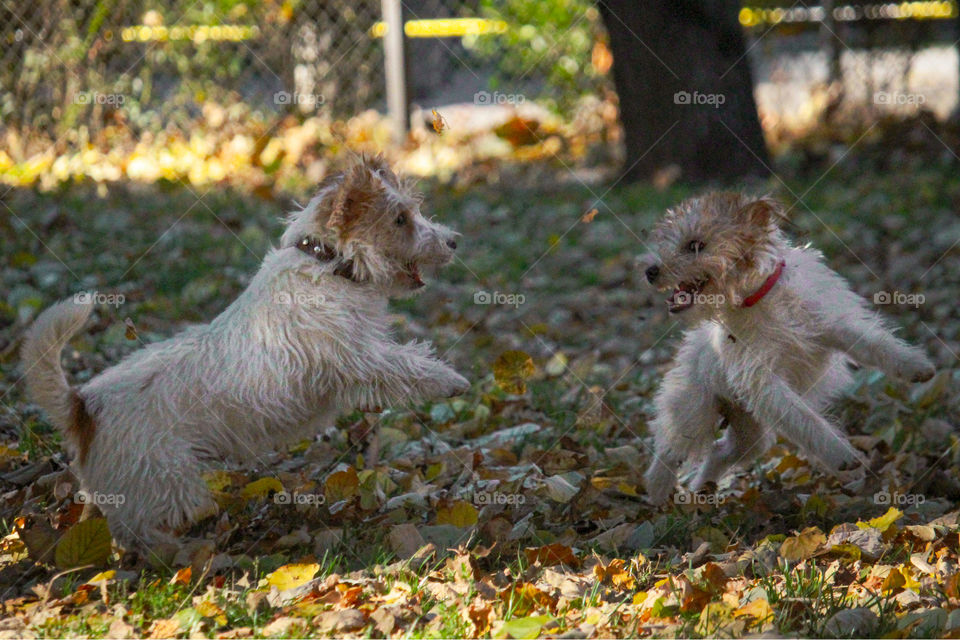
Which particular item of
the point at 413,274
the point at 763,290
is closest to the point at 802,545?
the point at 763,290

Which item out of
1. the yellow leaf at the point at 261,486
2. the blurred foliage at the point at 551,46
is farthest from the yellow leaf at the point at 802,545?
the blurred foliage at the point at 551,46

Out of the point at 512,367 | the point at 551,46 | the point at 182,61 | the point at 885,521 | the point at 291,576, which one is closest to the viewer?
the point at 291,576

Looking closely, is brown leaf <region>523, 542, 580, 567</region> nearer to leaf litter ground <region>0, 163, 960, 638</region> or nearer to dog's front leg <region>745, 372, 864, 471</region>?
leaf litter ground <region>0, 163, 960, 638</region>

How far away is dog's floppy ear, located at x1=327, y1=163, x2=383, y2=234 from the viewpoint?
154 inches

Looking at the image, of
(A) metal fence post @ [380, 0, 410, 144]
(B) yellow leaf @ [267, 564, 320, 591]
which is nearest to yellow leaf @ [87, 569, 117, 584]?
(B) yellow leaf @ [267, 564, 320, 591]

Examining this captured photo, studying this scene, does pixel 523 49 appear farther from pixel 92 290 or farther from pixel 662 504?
pixel 662 504

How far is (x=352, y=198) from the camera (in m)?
3.94

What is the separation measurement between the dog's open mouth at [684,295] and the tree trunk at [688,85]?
17.4 feet

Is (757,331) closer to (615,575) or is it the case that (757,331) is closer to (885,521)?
(885,521)

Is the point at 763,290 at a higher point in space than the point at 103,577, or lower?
higher

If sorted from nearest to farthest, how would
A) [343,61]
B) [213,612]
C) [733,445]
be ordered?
[213,612] < [733,445] < [343,61]

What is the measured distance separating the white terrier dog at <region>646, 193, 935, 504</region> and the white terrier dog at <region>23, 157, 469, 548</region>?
87 cm

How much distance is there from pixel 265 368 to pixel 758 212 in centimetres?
186

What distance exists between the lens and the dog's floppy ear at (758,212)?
12.9ft
